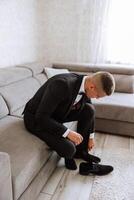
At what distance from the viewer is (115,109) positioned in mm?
2443

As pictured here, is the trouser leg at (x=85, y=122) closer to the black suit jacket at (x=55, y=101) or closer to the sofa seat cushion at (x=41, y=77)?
the black suit jacket at (x=55, y=101)

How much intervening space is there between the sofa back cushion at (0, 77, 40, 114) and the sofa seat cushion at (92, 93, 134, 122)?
82cm

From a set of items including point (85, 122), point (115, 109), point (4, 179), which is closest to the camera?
point (4, 179)

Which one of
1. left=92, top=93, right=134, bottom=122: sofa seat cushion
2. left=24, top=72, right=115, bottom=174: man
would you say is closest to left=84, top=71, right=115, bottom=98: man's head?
left=24, top=72, right=115, bottom=174: man

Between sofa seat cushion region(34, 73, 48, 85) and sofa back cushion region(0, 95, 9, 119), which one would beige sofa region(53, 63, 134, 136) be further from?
sofa back cushion region(0, 95, 9, 119)

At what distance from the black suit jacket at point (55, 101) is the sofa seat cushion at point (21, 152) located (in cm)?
14

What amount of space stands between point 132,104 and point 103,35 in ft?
4.79

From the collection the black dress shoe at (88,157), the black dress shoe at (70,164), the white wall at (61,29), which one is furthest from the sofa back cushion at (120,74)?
the black dress shoe at (70,164)

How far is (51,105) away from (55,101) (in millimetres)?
40

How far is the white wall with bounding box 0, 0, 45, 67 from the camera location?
2590 mm

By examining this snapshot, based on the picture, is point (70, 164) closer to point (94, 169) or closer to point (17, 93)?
point (94, 169)

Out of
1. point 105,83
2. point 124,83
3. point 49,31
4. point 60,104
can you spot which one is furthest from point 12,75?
point 49,31

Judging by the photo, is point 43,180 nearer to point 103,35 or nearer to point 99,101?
point 99,101

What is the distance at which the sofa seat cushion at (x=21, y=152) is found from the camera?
1220mm
